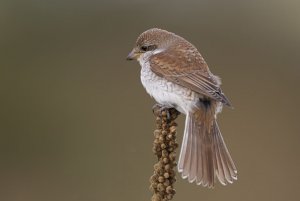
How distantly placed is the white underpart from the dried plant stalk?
2.01 ft

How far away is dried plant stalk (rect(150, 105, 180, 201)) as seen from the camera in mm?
2566

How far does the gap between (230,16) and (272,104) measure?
1.95 m

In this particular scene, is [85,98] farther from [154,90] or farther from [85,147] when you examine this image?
[154,90]

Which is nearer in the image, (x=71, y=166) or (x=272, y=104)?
(x=71, y=166)

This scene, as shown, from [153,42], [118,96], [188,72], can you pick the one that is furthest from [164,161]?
[118,96]

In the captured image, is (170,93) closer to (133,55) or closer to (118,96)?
(133,55)

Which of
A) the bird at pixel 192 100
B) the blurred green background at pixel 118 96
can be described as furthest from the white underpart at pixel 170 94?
the blurred green background at pixel 118 96

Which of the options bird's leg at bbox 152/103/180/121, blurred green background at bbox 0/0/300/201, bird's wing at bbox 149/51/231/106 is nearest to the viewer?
bird's leg at bbox 152/103/180/121

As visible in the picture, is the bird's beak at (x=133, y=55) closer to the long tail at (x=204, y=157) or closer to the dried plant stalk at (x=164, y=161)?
the long tail at (x=204, y=157)

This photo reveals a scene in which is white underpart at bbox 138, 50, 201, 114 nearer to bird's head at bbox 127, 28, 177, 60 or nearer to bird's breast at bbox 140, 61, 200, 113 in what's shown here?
bird's breast at bbox 140, 61, 200, 113

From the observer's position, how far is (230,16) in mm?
9156

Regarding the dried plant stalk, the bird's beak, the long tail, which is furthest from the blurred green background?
the dried plant stalk

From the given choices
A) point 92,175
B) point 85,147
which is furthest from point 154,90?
point 85,147

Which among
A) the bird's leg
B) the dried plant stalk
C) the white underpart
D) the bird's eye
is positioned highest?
the bird's eye
